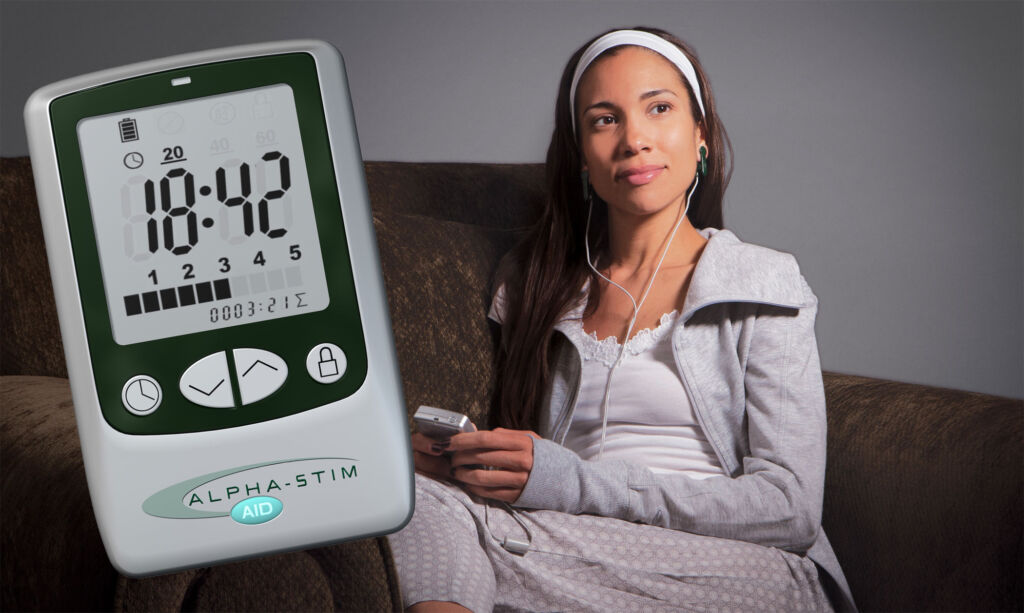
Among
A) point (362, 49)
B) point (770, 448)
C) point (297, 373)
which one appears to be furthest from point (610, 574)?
point (362, 49)

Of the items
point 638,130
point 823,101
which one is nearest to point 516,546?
point 638,130

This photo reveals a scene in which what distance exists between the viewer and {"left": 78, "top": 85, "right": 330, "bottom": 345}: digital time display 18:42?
49 centimetres

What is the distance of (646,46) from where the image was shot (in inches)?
30.5

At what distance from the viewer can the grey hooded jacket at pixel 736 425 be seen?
659 millimetres

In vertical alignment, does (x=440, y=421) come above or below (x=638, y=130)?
below

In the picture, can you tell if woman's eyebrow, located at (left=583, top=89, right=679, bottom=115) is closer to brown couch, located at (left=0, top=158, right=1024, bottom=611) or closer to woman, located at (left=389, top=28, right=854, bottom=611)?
woman, located at (left=389, top=28, right=854, bottom=611)

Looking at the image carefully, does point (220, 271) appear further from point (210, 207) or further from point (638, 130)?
point (638, 130)

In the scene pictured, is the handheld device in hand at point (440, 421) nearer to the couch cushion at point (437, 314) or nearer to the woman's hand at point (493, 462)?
the woman's hand at point (493, 462)

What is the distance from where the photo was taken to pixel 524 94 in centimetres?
98

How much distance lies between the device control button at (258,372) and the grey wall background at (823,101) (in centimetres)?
56

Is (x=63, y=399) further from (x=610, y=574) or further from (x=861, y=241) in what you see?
(x=861, y=241)

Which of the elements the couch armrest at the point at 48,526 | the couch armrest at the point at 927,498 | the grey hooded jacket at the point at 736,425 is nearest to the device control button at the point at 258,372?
the couch armrest at the point at 48,526

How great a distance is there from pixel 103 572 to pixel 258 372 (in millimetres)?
145

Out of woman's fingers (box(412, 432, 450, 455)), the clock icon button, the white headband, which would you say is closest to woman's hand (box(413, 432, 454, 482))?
woman's fingers (box(412, 432, 450, 455))
